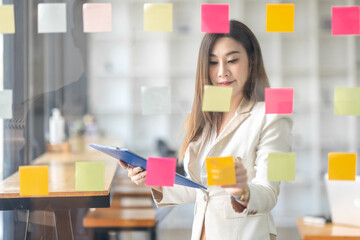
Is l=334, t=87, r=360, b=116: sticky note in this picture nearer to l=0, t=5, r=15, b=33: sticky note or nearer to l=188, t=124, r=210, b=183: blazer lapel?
l=188, t=124, r=210, b=183: blazer lapel

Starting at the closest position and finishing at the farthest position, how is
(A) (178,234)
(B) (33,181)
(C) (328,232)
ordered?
(B) (33,181)
(A) (178,234)
(C) (328,232)

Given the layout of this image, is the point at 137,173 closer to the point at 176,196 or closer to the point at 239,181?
the point at 176,196

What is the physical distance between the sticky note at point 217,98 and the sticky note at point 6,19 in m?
0.63

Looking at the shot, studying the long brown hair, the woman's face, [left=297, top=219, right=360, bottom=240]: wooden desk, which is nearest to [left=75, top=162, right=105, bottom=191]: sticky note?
the long brown hair

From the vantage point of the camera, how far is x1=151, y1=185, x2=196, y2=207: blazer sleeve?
1.42 metres

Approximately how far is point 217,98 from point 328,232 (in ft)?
3.12

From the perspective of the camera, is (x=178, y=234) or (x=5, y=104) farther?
(x=178, y=234)

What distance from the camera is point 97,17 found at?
54.2 inches

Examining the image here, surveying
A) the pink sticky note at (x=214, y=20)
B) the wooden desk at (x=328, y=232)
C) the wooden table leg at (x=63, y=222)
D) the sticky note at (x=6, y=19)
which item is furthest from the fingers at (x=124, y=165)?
the wooden desk at (x=328, y=232)

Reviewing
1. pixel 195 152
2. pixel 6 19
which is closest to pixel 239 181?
pixel 195 152

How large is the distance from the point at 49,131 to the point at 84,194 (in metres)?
1.02

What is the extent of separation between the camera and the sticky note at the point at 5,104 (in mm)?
1456

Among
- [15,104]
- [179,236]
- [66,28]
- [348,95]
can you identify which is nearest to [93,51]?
[66,28]

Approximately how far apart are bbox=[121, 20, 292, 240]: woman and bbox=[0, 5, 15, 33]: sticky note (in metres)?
0.56
